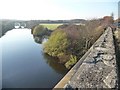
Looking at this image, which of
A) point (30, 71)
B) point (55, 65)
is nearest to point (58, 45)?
point (55, 65)

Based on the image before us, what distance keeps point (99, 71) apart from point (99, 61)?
112cm

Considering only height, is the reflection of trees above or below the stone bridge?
below

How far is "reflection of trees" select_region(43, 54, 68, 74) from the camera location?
19.1m

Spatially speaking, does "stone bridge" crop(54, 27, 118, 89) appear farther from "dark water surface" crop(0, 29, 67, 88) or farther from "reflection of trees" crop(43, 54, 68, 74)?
"reflection of trees" crop(43, 54, 68, 74)

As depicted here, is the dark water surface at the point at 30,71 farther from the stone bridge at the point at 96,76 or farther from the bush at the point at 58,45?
the stone bridge at the point at 96,76

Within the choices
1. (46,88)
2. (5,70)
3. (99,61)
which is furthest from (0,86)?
(99,61)

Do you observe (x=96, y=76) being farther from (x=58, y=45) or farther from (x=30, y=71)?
(x=58, y=45)

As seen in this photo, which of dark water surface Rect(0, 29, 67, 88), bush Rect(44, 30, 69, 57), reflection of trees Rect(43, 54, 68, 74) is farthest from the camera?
A: bush Rect(44, 30, 69, 57)

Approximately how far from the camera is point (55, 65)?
21141 mm

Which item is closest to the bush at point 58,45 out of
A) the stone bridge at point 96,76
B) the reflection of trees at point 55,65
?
the reflection of trees at point 55,65

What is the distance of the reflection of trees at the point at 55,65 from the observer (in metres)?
19.1

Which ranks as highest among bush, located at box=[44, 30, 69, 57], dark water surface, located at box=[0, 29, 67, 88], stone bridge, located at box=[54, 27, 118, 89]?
stone bridge, located at box=[54, 27, 118, 89]

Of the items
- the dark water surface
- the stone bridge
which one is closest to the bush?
the dark water surface

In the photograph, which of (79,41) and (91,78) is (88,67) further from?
(79,41)
